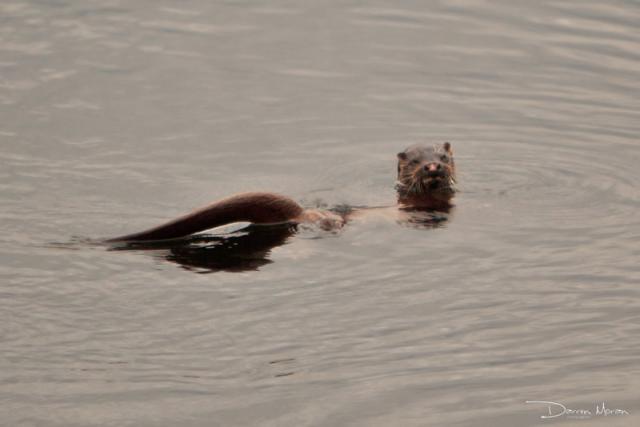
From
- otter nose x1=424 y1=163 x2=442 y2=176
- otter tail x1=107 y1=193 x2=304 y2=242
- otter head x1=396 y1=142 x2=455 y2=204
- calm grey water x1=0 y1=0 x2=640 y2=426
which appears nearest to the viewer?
calm grey water x1=0 y1=0 x2=640 y2=426

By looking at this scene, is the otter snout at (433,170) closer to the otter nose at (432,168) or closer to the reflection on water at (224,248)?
the otter nose at (432,168)

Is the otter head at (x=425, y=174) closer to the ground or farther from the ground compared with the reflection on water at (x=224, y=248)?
farther from the ground

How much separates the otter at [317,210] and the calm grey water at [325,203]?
0.60 feet

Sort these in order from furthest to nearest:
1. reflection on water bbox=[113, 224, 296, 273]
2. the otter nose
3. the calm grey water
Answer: the otter nose < reflection on water bbox=[113, 224, 296, 273] < the calm grey water

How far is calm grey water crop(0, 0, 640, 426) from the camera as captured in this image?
22.4ft

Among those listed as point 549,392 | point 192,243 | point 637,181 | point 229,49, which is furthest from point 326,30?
point 549,392

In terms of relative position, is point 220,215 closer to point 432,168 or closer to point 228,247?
point 228,247

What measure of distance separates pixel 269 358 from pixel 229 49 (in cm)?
801

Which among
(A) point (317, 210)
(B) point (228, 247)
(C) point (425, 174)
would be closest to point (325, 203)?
(A) point (317, 210)

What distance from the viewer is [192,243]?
9.18 metres

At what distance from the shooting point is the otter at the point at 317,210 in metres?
9.08

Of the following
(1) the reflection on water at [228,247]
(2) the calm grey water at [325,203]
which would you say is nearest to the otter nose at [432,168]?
(2) the calm grey water at [325,203]

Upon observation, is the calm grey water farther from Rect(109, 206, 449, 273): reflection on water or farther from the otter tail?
the otter tail

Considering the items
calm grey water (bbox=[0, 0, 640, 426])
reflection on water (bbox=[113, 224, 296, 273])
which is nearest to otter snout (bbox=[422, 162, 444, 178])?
calm grey water (bbox=[0, 0, 640, 426])
